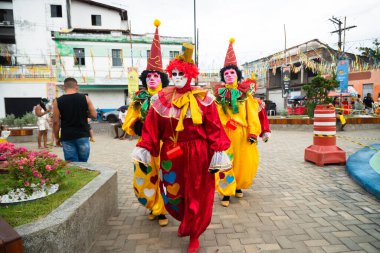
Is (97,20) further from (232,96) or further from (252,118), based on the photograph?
(252,118)

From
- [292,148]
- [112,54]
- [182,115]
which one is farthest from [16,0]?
[182,115]

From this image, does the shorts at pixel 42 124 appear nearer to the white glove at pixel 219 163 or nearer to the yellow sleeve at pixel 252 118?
the yellow sleeve at pixel 252 118

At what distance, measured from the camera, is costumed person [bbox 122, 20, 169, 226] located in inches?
135

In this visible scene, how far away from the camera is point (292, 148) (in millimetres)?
8492

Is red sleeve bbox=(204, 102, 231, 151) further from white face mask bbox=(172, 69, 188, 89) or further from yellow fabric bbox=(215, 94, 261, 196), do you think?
yellow fabric bbox=(215, 94, 261, 196)

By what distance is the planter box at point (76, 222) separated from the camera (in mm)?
2008

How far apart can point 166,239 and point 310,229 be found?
1678 millimetres

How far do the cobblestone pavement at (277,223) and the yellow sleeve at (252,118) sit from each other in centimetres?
107

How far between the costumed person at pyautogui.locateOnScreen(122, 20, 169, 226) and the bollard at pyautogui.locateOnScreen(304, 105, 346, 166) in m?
3.90

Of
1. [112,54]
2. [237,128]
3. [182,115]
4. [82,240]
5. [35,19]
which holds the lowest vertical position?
[82,240]

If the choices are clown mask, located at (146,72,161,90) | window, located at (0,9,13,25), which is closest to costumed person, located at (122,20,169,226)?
clown mask, located at (146,72,161,90)

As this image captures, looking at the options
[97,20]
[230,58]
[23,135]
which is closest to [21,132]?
[23,135]

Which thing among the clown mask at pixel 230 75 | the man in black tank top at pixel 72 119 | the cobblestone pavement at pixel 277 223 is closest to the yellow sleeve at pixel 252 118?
the clown mask at pixel 230 75

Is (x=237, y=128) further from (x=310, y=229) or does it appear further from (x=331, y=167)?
(x=331, y=167)
